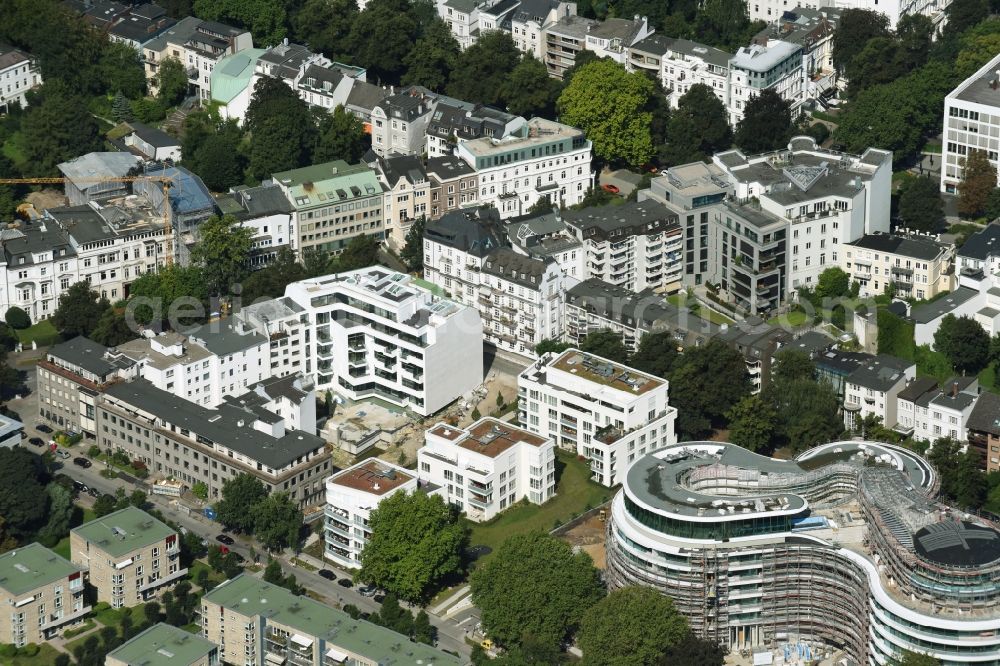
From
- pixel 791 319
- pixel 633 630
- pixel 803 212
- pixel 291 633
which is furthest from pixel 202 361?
pixel 803 212

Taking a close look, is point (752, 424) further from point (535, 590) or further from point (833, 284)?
point (535, 590)

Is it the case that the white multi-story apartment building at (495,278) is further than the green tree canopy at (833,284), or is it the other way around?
the green tree canopy at (833,284)

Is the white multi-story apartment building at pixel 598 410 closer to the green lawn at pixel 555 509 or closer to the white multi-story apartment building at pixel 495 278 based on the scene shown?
the green lawn at pixel 555 509

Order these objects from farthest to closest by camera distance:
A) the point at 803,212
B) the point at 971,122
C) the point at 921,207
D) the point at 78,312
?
the point at 971,122
the point at 921,207
the point at 803,212
the point at 78,312

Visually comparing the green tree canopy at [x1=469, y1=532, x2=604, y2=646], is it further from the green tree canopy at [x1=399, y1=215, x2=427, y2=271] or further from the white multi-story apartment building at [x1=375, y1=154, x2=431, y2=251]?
the white multi-story apartment building at [x1=375, y1=154, x2=431, y2=251]

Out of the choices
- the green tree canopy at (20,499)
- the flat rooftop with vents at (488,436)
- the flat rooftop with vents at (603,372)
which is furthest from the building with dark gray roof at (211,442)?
the flat rooftop with vents at (603,372)

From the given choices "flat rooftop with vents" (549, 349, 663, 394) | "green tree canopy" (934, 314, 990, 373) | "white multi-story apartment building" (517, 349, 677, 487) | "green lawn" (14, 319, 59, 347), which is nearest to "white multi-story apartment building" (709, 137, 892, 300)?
"green tree canopy" (934, 314, 990, 373)

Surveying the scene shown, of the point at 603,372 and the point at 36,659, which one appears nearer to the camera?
the point at 36,659
